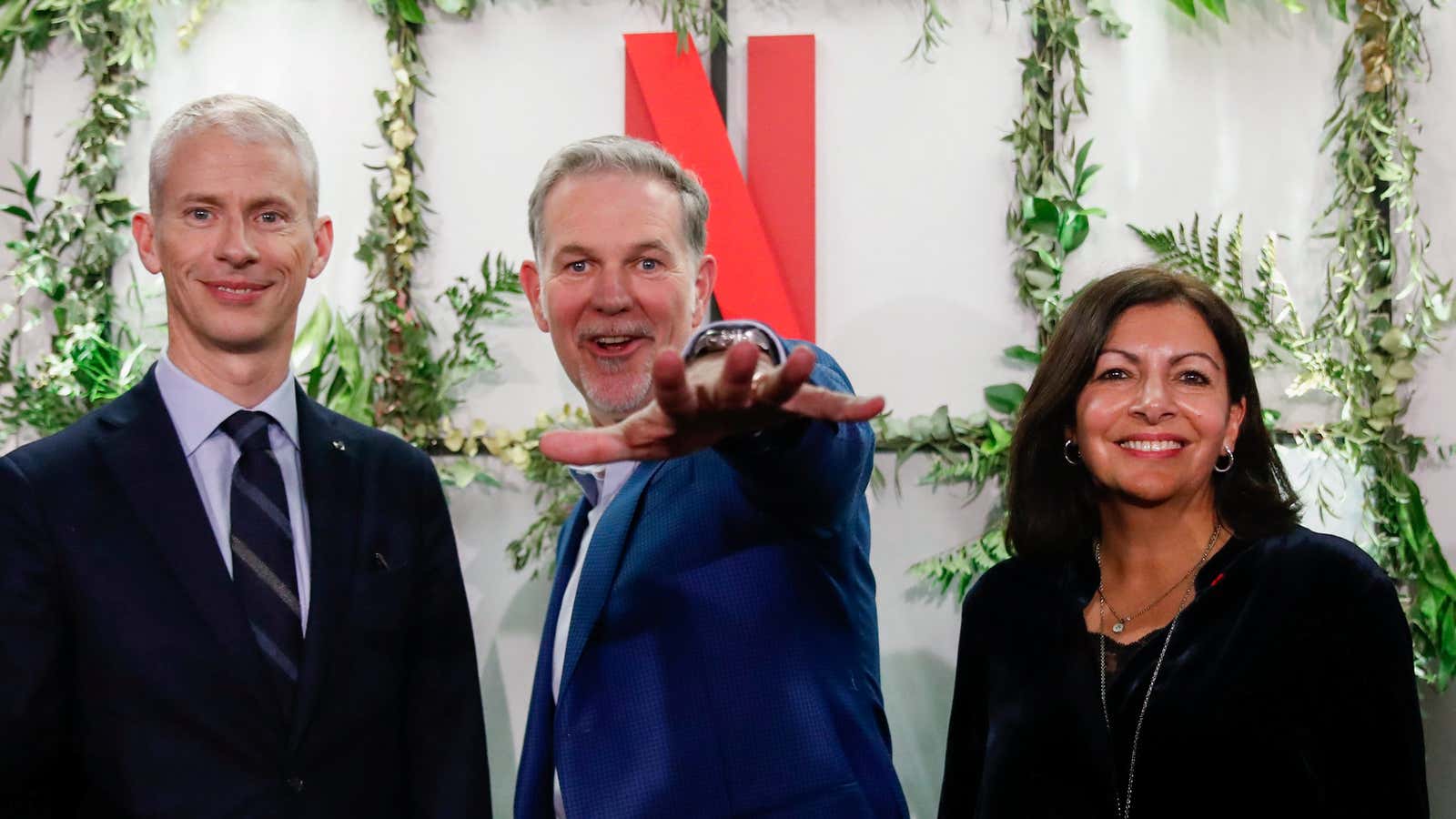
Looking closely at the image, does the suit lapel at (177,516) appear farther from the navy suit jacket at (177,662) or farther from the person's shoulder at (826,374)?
the person's shoulder at (826,374)

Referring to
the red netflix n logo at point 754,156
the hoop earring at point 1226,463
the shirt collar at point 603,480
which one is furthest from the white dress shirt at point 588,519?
the red netflix n logo at point 754,156

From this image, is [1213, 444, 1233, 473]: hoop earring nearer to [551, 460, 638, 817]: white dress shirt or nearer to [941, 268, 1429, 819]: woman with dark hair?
[941, 268, 1429, 819]: woman with dark hair

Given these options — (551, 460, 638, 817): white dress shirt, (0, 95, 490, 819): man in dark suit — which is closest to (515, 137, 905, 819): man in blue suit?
(551, 460, 638, 817): white dress shirt

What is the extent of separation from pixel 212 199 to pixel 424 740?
84 centimetres

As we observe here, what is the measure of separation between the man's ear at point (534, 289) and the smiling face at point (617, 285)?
0.10 m

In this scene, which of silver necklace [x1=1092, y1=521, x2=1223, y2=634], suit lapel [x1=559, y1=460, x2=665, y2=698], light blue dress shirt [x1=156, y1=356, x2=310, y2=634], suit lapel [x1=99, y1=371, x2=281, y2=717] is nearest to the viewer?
suit lapel [x1=559, y1=460, x2=665, y2=698]

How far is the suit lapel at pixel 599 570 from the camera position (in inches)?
59.6

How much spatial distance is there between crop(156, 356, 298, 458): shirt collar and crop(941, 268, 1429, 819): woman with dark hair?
115 centimetres

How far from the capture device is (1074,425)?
6.45ft

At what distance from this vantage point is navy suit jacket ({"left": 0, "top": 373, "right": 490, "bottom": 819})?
1.57m

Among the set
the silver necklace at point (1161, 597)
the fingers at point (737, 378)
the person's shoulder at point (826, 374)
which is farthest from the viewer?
the silver necklace at point (1161, 597)

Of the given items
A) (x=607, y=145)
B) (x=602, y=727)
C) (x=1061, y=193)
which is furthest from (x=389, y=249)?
(x=602, y=727)

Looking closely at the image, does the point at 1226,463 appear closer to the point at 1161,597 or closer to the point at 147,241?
the point at 1161,597

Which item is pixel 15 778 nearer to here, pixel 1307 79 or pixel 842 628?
pixel 842 628
